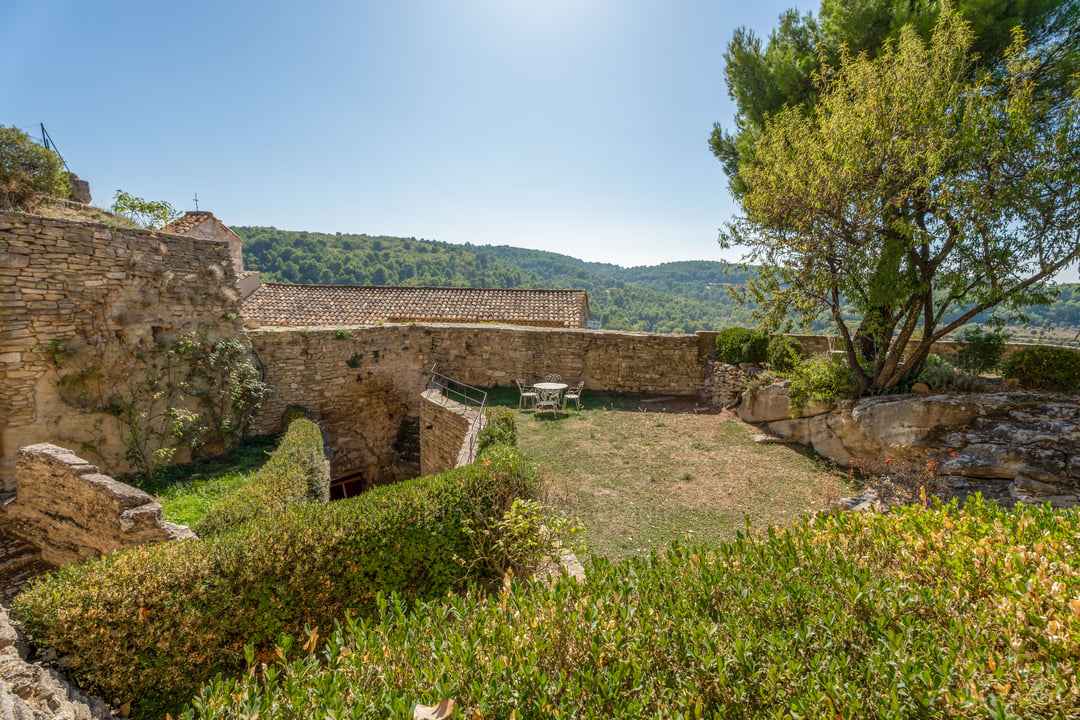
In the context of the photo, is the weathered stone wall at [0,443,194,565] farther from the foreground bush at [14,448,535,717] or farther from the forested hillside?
the forested hillside

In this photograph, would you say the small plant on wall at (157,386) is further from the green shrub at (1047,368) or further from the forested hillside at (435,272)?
the forested hillside at (435,272)

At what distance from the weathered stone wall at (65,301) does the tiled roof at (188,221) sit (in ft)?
28.2

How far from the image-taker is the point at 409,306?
18.9 m

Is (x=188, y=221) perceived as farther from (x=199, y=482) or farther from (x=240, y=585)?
(x=240, y=585)

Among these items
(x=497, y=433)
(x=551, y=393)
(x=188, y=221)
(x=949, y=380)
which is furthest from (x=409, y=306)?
(x=949, y=380)

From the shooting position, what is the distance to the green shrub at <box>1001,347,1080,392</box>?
269 inches

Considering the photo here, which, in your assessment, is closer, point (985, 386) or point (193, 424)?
point (985, 386)

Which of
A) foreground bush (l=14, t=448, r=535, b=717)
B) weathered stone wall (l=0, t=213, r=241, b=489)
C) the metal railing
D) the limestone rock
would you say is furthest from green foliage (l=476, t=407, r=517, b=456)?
weathered stone wall (l=0, t=213, r=241, b=489)

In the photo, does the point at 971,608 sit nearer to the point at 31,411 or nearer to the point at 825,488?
the point at 825,488

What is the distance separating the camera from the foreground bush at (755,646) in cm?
172

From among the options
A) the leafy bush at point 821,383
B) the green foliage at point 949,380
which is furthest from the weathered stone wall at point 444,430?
the green foliage at point 949,380

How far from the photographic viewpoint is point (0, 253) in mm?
6426

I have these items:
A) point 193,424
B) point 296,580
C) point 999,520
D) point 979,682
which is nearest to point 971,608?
point 979,682

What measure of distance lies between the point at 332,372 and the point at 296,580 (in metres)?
8.31
